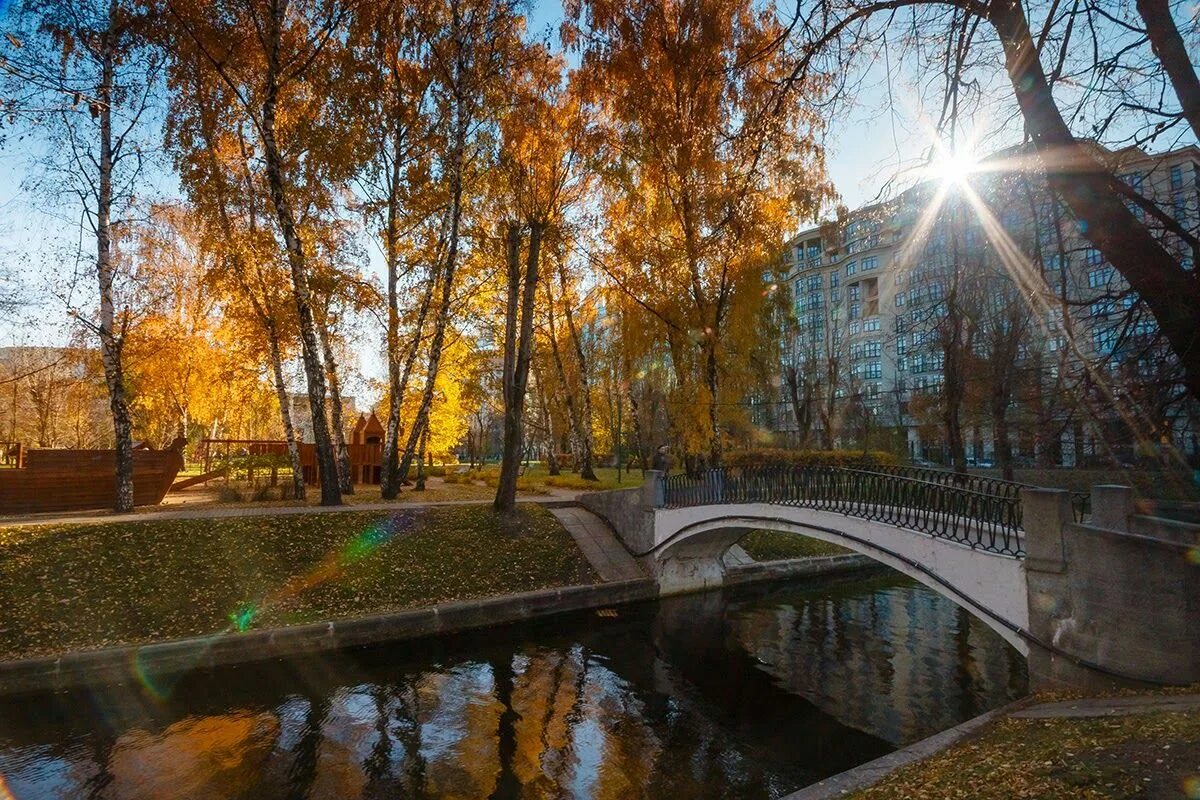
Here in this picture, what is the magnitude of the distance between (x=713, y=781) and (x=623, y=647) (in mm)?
5490

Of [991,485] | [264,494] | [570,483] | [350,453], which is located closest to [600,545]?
[570,483]

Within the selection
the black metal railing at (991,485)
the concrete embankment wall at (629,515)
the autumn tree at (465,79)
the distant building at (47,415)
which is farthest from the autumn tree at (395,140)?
the distant building at (47,415)

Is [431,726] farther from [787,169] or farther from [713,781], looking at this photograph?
[787,169]

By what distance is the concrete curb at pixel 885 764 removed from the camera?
602 cm

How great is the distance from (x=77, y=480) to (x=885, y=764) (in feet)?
64.3

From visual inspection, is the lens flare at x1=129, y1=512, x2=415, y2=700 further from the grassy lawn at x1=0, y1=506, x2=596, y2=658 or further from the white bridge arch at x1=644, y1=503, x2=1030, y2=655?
the white bridge arch at x1=644, y1=503, x2=1030, y2=655

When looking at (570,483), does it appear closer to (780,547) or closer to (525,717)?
(780,547)

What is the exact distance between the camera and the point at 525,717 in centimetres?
937

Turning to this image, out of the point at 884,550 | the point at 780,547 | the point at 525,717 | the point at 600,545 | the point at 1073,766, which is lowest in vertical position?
the point at 780,547

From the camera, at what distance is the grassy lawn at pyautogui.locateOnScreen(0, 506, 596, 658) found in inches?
435

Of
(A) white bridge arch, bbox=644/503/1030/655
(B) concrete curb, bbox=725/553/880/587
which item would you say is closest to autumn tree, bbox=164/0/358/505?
(A) white bridge arch, bbox=644/503/1030/655

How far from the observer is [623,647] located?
1313 centimetres

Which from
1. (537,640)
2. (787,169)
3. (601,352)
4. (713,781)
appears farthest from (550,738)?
(601,352)

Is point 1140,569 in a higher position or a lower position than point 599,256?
lower
